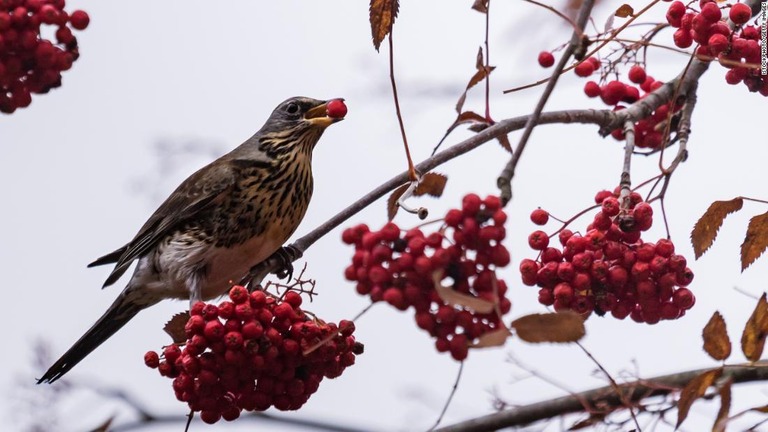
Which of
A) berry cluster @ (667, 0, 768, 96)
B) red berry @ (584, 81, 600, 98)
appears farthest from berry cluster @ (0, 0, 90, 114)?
red berry @ (584, 81, 600, 98)

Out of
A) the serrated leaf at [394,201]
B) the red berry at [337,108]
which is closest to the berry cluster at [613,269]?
the serrated leaf at [394,201]

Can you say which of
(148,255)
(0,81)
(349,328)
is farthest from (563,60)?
(148,255)

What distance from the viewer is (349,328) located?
291 centimetres

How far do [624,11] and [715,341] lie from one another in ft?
4.39

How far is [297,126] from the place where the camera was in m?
5.18

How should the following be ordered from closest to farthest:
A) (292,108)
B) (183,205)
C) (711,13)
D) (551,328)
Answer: (551,328) → (711,13) → (183,205) → (292,108)

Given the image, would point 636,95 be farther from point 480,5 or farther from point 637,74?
point 480,5

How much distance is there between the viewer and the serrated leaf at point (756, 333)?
2.30 meters

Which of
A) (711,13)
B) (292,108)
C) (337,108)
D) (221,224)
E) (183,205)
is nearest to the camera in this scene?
(711,13)

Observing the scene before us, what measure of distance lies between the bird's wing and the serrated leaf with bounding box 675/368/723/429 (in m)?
3.07

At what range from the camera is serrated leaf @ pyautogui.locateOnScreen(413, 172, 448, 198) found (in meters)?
2.53

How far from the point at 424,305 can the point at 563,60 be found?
58cm

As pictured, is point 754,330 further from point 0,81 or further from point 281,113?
point 281,113

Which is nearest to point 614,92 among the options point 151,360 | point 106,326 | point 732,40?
point 732,40
